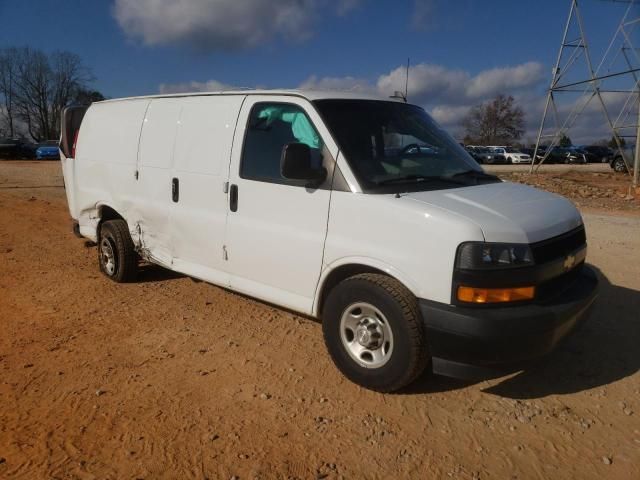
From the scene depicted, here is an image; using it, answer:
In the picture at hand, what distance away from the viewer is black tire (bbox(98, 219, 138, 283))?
5656 millimetres

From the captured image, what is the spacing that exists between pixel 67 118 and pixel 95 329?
3339 millimetres

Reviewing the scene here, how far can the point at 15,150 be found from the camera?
34.7m

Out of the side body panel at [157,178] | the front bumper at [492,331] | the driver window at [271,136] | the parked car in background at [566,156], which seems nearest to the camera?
the front bumper at [492,331]

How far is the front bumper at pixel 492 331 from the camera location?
3027 millimetres

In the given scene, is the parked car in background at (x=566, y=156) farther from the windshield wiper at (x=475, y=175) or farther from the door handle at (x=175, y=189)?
the door handle at (x=175, y=189)

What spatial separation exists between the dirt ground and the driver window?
1473mm

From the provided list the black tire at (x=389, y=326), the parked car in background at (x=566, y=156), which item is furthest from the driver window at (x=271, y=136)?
the parked car in background at (x=566, y=156)

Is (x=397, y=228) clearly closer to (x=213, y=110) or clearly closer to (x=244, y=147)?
(x=244, y=147)

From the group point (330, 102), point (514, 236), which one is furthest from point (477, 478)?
point (330, 102)

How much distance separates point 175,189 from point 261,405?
2.33 metres

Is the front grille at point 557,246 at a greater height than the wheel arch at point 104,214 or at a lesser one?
greater

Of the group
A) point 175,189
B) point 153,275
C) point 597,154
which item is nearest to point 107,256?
point 153,275

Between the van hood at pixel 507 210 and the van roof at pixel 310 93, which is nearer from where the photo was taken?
the van hood at pixel 507 210

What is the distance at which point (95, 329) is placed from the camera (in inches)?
179
